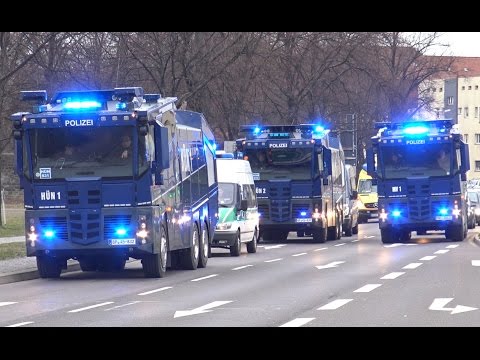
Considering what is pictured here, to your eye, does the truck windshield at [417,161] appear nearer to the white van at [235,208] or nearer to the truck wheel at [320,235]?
the truck wheel at [320,235]

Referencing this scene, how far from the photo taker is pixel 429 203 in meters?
38.6

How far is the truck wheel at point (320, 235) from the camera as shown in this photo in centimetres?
3984

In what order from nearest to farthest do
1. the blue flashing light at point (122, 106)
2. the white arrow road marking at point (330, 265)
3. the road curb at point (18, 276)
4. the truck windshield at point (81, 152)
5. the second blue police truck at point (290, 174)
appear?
the truck windshield at point (81, 152), the blue flashing light at point (122, 106), the road curb at point (18, 276), the white arrow road marking at point (330, 265), the second blue police truck at point (290, 174)

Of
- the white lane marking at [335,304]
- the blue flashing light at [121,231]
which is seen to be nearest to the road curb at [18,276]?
the blue flashing light at [121,231]

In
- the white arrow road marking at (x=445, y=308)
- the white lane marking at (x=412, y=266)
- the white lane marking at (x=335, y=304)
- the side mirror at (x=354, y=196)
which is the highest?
the side mirror at (x=354, y=196)

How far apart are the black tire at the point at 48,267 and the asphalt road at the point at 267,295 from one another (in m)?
0.25

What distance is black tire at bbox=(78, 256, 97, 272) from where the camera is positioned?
24.0m

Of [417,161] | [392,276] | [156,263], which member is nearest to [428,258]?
[392,276]

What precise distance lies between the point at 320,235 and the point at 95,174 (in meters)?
18.5

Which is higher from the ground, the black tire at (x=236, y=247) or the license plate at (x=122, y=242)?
the license plate at (x=122, y=242)

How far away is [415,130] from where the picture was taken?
127 feet

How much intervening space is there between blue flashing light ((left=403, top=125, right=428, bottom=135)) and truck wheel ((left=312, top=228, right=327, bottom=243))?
4176 mm

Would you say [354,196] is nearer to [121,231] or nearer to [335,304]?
[121,231]
